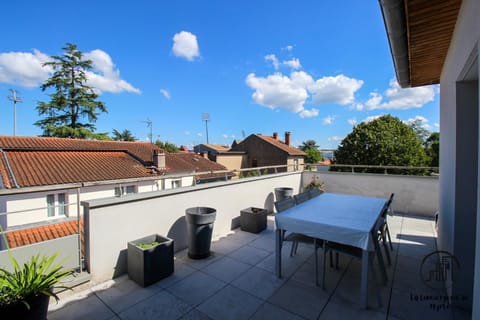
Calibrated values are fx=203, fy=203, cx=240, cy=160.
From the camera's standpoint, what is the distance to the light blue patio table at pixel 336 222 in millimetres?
1998

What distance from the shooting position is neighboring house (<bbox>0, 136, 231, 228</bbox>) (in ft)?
23.6

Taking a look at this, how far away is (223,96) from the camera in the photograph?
835 inches

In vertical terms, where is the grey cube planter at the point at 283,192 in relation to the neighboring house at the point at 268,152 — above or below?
below

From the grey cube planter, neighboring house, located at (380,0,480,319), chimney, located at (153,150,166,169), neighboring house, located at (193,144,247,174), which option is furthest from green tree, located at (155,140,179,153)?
neighboring house, located at (380,0,480,319)

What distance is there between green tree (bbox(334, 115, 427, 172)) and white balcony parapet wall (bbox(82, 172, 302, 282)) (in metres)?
9.25

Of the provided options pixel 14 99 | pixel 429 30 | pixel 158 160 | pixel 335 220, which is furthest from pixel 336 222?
pixel 14 99

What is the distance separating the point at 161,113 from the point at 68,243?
2435cm

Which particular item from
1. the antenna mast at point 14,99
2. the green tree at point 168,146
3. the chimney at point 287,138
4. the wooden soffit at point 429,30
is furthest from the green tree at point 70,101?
the wooden soffit at point 429,30

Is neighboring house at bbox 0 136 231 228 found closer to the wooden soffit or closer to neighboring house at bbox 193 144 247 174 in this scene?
the wooden soffit

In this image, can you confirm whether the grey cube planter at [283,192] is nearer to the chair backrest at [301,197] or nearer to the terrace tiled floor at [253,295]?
the chair backrest at [301,197]

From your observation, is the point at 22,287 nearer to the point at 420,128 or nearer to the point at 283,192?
the point at 283,192

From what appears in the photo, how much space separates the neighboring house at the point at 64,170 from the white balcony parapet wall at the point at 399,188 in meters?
3.96

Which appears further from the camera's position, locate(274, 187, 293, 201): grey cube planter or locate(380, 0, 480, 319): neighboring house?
locate(274, 187, 293, 201): grey cube planter

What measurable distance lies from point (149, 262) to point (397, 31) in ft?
11.3
